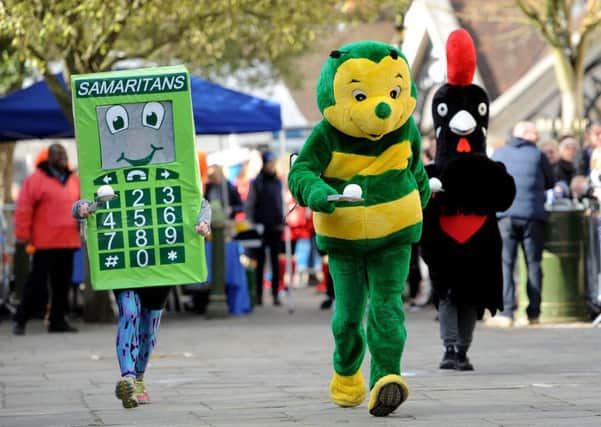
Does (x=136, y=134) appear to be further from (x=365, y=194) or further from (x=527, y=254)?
(x=527, y=254)

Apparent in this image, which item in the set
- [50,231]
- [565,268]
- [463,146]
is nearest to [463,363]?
[463,146]

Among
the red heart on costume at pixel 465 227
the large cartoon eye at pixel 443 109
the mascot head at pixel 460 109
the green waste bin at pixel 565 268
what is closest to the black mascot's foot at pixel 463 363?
the red heart on costume at pixel 465 227

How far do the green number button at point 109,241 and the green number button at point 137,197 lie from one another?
0.20 metres

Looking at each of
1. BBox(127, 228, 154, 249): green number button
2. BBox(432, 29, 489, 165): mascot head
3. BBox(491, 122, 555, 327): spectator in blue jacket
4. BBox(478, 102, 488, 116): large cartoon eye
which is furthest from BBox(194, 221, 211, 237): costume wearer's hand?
BBox(491, 122, 555, 327): spectator in blue jacket

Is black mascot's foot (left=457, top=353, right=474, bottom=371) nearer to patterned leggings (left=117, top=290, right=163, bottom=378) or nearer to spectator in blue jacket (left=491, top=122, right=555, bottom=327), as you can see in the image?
patterned leggings (left=117, top=290, right=163, bottom=378)

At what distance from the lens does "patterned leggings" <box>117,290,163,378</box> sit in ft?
30.3

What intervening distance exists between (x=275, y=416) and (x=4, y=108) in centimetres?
986

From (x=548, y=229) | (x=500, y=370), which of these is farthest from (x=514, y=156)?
(x=500, y=370)

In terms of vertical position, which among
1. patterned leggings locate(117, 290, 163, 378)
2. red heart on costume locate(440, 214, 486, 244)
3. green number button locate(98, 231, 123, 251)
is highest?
green number button locate(98, 231, 123, 251)

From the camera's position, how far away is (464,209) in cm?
1112

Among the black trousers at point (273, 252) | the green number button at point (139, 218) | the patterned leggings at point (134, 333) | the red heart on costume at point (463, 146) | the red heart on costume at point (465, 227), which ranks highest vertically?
the red heart on costume at point (463, 146)

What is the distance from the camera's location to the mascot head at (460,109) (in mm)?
11094

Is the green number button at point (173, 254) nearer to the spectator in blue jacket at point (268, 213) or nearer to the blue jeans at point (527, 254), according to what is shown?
the blue jeans at point (527, 254)

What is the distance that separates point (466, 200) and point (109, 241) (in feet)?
9.33
